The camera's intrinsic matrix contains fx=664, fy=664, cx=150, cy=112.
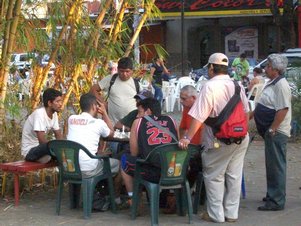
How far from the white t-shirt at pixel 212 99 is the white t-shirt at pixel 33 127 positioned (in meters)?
1.97

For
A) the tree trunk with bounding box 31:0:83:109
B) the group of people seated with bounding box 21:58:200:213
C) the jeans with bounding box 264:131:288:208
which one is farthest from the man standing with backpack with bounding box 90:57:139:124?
the jeans with bounding box 264:131:288:208

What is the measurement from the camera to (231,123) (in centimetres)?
647

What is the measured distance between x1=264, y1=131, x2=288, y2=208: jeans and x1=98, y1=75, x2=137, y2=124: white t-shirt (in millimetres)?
2104

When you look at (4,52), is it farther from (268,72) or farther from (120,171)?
(268,72)

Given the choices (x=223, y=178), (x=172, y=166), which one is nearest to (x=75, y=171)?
(x=172, y=166)

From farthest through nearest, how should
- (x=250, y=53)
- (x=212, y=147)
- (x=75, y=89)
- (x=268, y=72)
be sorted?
(x=250, y=53), (x=75, y=89), (x=268, y=72), (x=212, y=147)

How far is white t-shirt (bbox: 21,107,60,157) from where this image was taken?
7.64 meters

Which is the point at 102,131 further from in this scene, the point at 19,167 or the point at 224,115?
the point at 224,115

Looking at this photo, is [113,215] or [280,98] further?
[113,215]

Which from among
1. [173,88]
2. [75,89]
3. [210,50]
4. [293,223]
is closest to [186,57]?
[210,50]

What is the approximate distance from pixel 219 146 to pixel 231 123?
0.26 meters

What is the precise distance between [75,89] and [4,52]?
4.27 feet

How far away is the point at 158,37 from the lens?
35250 mm

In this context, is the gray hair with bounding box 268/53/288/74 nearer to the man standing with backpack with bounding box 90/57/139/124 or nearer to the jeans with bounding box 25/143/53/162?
the man standing with backpack with bounding box 90/57/139/124
